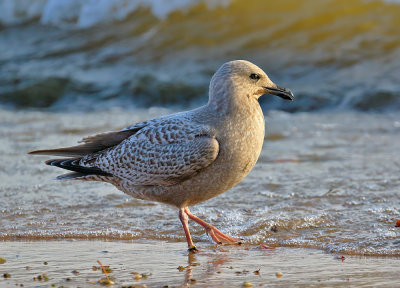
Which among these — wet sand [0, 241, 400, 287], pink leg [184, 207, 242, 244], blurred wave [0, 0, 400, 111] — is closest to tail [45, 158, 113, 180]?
wet sand [0, 241, 400, 287]

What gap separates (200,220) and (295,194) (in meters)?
1.33

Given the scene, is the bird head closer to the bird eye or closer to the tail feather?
the bird eye

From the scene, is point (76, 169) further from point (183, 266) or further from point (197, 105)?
point (197, 105)

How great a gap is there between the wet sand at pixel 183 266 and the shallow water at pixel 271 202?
216 millimetres

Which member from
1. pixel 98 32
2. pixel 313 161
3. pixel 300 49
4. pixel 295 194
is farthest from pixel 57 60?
pixel 295 194

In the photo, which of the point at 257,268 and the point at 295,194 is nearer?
the point at 257,268

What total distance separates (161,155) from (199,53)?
960 cm

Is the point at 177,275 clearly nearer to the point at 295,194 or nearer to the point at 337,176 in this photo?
the point at 295,194

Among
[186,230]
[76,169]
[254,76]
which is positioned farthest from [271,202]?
[76,169]

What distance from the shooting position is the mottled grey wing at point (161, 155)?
507cm

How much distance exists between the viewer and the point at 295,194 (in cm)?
643

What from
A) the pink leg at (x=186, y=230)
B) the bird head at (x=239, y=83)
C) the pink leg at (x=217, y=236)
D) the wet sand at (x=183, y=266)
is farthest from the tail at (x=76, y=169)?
the bird head at (x=239, y=83)

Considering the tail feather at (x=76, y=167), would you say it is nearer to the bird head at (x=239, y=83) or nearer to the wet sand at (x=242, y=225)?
the wet sand at (x=242, y=225)

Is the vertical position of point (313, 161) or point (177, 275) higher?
point (313, 161)
